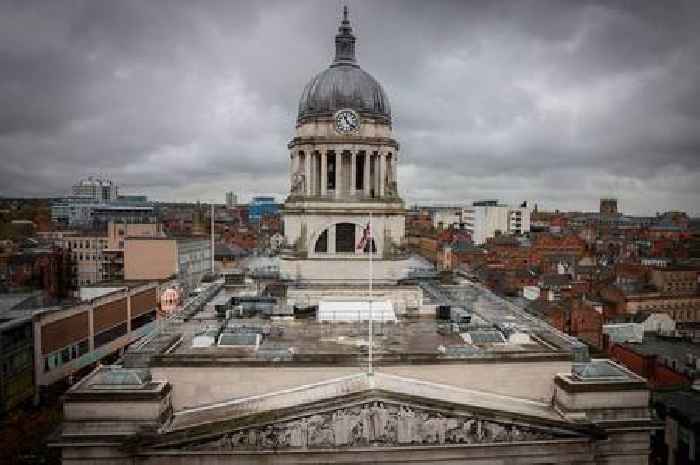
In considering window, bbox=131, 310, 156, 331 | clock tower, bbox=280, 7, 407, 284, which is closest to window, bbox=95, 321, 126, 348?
window, bbox=131, 310, 156, 331

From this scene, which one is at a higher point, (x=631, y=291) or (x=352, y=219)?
(x=352, y=219)

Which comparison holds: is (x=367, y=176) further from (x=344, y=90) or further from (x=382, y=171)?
(x=344, y=90)

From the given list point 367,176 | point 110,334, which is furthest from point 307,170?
point 110,334

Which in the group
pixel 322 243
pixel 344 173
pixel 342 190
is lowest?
pixel 322 243

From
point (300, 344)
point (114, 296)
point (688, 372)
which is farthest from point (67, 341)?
point (688, 372)

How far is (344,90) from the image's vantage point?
133ft

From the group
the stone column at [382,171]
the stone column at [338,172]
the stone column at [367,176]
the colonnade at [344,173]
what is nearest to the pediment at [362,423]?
the stone column at [367,176]

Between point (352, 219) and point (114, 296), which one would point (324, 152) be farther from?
point (114, 296)

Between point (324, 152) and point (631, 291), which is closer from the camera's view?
point (324, 152)

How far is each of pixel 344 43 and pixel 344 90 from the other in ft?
13.3

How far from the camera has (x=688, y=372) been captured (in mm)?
37938

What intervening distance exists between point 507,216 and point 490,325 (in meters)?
169

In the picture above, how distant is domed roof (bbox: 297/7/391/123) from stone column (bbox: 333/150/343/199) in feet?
9.10

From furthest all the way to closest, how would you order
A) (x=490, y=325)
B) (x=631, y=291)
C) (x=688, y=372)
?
(x=631, y=291), (x=688, y=372), (x=490, y=325)
